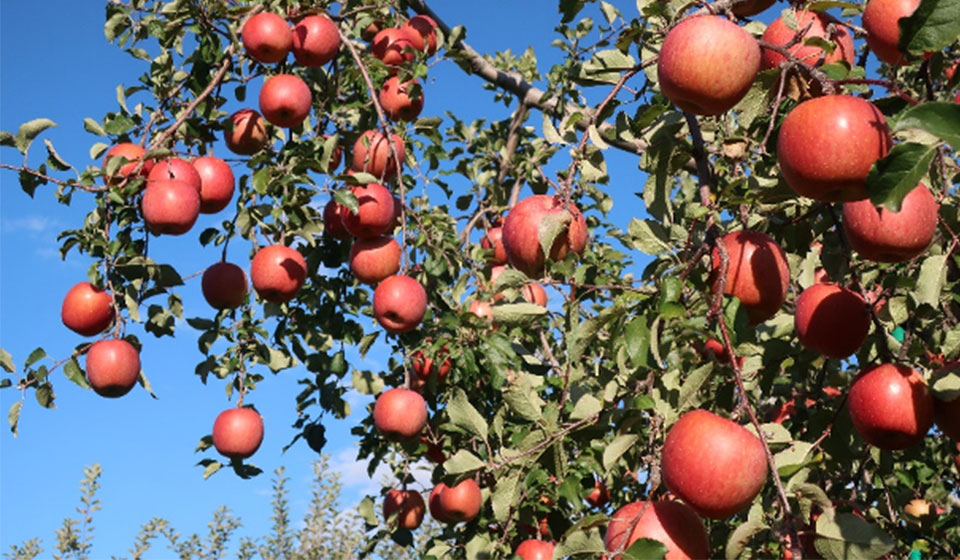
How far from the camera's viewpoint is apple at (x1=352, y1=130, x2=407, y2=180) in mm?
3814

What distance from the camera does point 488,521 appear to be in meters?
4.16

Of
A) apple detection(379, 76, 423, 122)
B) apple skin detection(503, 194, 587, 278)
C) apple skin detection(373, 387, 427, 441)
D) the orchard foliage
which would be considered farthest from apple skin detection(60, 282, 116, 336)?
apple skin detection(503, 194, 587, 278)

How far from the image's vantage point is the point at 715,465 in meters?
1.74

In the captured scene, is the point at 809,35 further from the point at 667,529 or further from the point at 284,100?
the point at 284,100

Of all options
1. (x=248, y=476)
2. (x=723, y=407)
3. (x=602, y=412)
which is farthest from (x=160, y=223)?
(x=723, y=407)

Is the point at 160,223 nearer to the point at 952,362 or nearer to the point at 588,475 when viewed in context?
the point at 588,475

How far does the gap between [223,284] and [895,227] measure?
310 cm

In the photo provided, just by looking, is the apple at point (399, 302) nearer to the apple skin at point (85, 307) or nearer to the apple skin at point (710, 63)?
the apple skin at point (85, 307)

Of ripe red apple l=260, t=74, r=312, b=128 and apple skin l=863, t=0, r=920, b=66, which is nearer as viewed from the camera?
apple skin l=863, t=0, r=920, b=66

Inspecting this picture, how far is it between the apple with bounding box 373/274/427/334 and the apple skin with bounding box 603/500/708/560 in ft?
6.81

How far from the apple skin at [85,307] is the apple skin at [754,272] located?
2.81 m

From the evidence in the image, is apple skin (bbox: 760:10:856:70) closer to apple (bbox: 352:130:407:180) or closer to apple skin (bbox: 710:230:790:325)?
apple skin (bbox: 710:230:790:325)

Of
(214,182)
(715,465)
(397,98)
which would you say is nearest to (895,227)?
(715,465)

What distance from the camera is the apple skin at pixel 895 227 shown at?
1.85 metres
